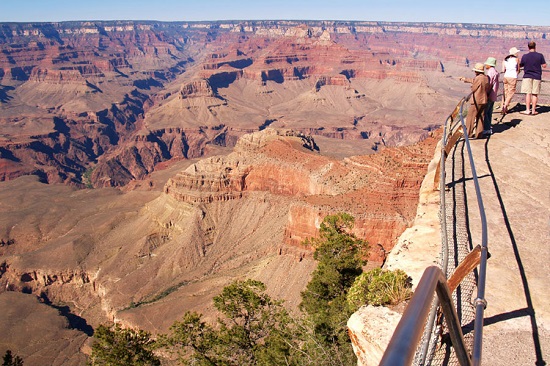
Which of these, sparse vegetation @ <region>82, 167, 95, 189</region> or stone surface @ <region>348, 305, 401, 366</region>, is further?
sparse vegetation @ <region>82, 167, 95, 189</region>

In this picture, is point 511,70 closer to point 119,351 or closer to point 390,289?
point 390,289

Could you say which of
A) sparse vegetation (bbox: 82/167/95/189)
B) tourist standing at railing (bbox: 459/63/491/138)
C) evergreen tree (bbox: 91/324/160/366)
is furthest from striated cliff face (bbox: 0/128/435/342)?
sparse vegetation (bbox: 82/167/95/189)

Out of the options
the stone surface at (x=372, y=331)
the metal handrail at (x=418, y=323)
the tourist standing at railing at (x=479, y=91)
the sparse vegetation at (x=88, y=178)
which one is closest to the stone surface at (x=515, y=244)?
the tourist standing at railing at (x=479, y=91)

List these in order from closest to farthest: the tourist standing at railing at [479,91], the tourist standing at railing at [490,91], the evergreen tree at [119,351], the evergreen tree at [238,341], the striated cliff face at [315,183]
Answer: the tourist standing at railing at [479,91], the tourist standing at railing at [490,91], the evergreen tree at [238,341], the evergreen tree at [119,351], the striated cliff face at [315,183]

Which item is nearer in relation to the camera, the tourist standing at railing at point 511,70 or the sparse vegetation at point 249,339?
the sparse vegetation at point 249,339

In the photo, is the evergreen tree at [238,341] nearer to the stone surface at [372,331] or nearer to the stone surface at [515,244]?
the stone surface at [372,331]

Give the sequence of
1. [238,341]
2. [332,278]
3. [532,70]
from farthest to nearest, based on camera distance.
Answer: [332,278] → [532,70] → [238,341]

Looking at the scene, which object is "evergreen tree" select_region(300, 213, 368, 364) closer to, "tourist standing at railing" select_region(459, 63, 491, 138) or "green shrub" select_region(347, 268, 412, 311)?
"tourist standing at railing" select_region(459, 63, 491, 138)

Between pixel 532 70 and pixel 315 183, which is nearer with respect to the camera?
pixel 532 70

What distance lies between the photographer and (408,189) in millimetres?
39125

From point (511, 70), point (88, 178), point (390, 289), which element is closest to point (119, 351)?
point (390, 289)

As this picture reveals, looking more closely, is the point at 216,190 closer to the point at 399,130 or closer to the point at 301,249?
the point at 301,249

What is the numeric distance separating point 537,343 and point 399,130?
163388 mm

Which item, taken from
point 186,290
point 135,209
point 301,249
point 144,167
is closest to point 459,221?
point 301,249
